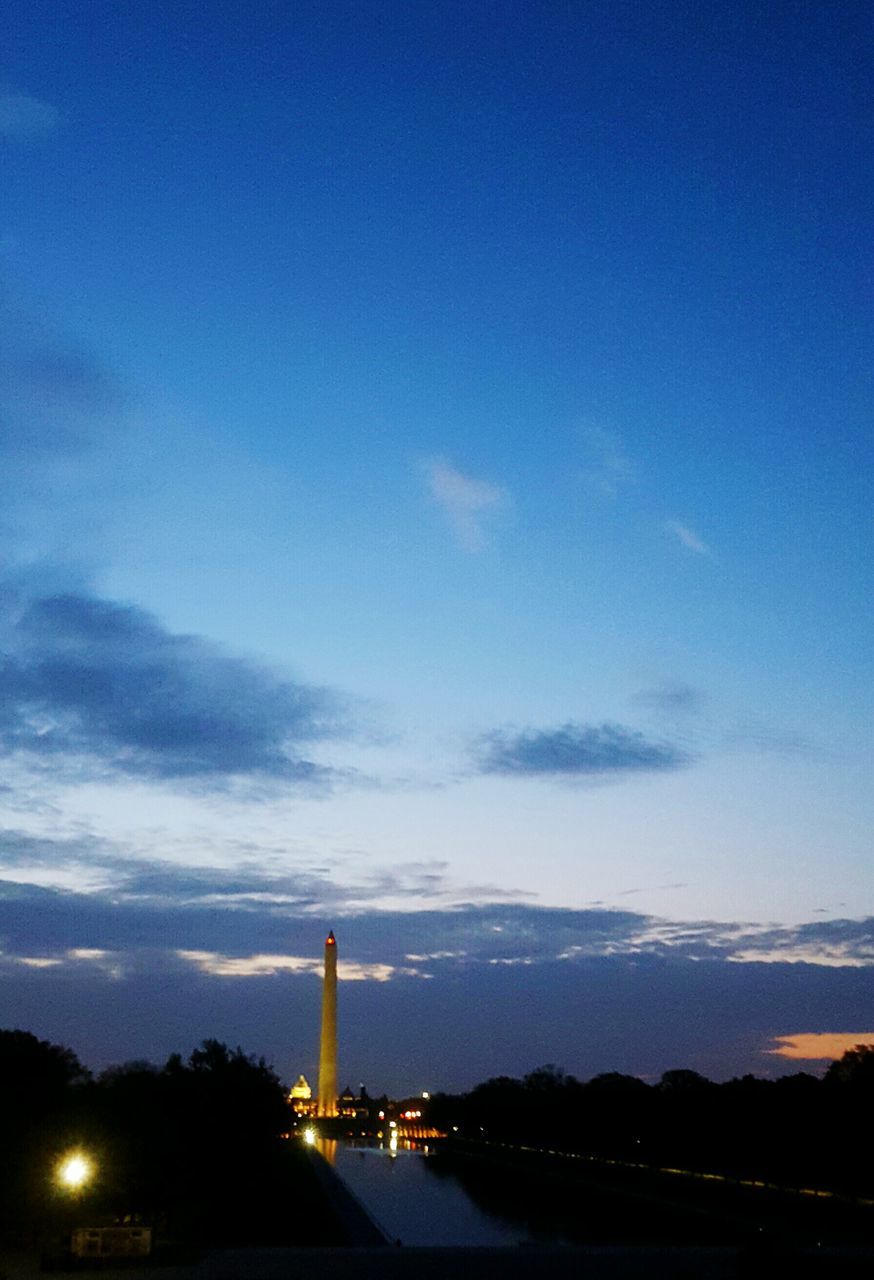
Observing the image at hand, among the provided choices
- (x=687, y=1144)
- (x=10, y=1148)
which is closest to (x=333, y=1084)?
(x=687, y=1144)

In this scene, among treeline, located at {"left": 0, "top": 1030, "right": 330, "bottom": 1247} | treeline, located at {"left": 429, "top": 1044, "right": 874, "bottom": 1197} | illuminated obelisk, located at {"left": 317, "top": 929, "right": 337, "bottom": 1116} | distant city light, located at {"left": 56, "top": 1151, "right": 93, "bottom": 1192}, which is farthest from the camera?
illuminated obelisk, located at {"left": 317, "top": 929, "right": 337, "bottom": 1116}

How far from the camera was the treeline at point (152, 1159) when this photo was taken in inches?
1574

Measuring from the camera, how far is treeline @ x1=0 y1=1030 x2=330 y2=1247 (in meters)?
40.0

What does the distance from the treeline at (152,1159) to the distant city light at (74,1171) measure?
1.66 feet

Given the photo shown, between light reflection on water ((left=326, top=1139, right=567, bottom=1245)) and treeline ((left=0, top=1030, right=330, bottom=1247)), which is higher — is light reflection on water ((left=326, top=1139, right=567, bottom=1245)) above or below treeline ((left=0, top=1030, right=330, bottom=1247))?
below

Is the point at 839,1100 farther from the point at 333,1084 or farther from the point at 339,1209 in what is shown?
the point at 333,1084

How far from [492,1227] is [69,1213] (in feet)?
78.5

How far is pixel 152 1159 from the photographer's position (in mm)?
43562

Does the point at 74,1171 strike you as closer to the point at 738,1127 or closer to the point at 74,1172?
the point at 74,1172

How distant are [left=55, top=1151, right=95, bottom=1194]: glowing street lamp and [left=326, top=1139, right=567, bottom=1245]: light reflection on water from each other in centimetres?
1201

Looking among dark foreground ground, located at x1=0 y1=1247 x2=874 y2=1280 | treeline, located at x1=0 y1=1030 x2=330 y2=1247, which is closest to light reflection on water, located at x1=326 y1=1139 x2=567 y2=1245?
treeline, located at x1=0 y1=1030 x2=330 y2=1247

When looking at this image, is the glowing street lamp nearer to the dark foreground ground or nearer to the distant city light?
the distant city light

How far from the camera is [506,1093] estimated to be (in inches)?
7805

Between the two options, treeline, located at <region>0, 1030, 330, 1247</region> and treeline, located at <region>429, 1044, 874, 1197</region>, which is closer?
treeline, located at <region>0, 1030, 330, 1247</region>
